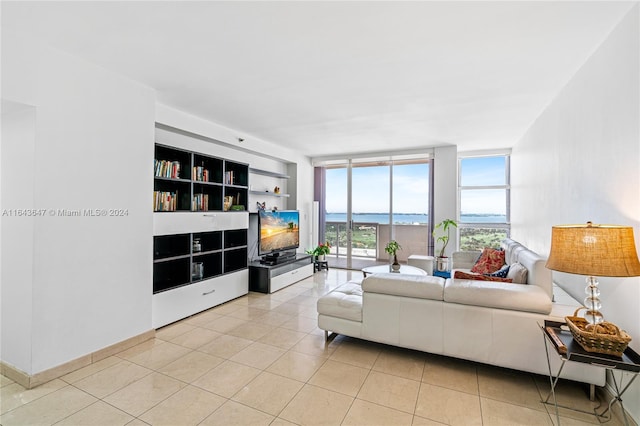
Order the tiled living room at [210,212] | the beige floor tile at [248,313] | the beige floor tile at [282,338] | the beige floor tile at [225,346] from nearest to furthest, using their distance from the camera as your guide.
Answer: the tiled living room at [210,212] → the beige floor tile at [225,346] → the beige floor tile at [282,338] → the beige floor tile at [248,313]

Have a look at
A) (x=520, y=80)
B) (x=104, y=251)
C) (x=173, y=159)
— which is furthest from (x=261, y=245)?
(x=520, y=80)

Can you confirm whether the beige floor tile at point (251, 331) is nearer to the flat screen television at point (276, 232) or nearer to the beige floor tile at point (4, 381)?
the flat screen television at point (276, 232)

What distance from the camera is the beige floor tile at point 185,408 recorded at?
1.88m

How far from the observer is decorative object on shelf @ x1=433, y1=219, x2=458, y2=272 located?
207 inches

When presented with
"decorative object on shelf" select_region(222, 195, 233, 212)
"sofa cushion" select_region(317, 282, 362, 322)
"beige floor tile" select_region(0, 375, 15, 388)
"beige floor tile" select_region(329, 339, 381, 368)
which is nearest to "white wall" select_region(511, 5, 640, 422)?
"beige floor tile" select_region(329, 339, 381, 368)

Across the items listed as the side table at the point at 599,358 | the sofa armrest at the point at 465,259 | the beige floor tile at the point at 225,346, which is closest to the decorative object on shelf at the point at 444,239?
the sofa armrest at the point at 465,259

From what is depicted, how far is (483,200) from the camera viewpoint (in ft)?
20.6

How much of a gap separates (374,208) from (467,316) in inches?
176

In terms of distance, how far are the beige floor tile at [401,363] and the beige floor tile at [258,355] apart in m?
0.90

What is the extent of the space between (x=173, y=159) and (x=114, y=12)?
2.13 meters

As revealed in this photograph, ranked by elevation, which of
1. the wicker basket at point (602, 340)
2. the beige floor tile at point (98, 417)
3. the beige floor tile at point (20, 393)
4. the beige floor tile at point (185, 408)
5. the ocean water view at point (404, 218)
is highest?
the ocean water view at point (404, 218)

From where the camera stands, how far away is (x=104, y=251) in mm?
2691

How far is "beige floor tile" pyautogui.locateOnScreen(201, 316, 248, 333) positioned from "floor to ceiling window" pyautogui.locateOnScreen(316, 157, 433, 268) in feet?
12.1

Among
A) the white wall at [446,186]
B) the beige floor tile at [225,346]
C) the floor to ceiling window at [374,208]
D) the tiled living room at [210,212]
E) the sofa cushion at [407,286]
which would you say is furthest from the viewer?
the floor to ceiling window at [374,208]
